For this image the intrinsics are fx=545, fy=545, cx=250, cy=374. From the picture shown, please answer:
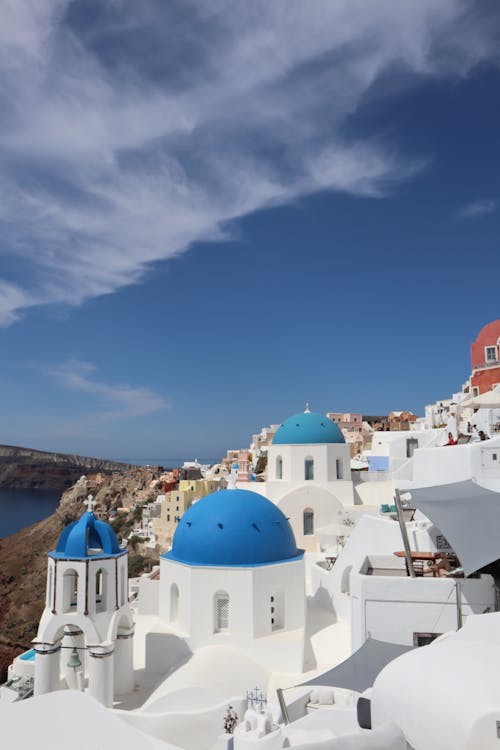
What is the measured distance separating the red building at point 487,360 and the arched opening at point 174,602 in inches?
933

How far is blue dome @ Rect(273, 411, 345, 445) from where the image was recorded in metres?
22.3

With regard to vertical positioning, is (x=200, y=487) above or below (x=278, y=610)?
above

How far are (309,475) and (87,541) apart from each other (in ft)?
40.2

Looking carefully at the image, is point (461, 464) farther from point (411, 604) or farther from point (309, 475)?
point (309, 475)

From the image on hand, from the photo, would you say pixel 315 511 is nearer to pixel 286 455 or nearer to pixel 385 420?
pixel 286 455

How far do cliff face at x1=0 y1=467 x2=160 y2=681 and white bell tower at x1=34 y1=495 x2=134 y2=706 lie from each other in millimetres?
15853

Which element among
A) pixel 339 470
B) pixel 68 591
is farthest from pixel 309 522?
pixel 68 591

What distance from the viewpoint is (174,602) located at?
1290cm

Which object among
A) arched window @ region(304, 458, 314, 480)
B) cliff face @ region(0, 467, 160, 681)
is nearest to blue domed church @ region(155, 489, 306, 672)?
arched window @ region(304, 458, 314, 480)

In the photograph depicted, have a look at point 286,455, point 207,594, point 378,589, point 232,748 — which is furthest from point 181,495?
point 232,748

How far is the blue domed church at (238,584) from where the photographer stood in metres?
11.9

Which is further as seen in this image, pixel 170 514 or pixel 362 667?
pixel 170 514

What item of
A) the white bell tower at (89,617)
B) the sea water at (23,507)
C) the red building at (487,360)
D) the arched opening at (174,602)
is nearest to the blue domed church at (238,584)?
the arched opening at (174,602)

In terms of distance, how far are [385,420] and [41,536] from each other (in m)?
39.4
